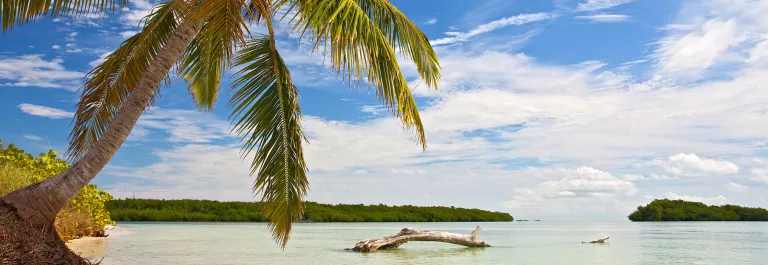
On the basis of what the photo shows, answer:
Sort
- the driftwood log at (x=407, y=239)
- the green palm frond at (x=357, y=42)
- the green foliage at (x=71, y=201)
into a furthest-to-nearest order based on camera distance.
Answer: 1. the driftwood log at (x=407, y=239)
2. the green foliage at (x=71, y=201)
3. the green palm frond at (x=357, y=42)

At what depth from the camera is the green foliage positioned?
38.8ft

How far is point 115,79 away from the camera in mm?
9586

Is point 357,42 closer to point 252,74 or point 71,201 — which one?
point 252,74

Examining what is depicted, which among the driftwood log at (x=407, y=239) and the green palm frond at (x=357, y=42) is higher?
the green palm frond at (x=357, y=42)

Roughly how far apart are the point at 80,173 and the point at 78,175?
34 mm

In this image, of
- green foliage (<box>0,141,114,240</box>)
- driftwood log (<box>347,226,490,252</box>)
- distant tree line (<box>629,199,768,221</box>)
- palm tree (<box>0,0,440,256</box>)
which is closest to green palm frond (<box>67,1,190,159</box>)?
palm tree (<box>0,0,440,256</box>)

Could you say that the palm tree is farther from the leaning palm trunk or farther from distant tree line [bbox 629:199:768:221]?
distant tree line [bbox 629:199:768:221]

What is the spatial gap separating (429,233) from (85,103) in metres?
8.18

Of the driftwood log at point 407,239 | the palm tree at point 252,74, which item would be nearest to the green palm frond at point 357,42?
the palm tree at point 252,74

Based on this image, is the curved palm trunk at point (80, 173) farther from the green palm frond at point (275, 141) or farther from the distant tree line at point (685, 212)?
the distant tree line at point (685, 212)

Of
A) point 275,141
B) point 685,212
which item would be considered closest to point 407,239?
point 275,141

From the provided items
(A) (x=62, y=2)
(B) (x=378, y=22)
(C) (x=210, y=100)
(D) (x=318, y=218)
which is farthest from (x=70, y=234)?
(D) (x=318, y=218)

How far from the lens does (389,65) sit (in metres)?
6.84

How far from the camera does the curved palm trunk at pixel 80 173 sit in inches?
277
